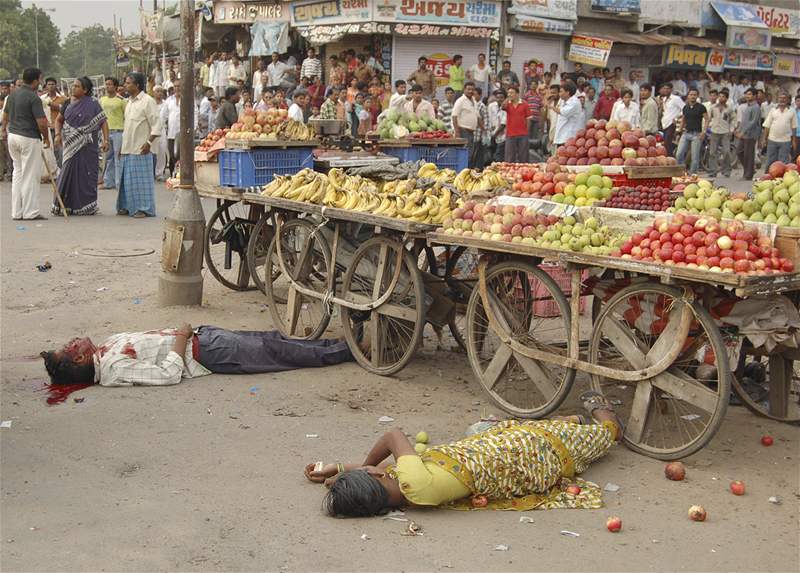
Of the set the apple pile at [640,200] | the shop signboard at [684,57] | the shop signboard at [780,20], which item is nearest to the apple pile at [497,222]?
the apple pile at [640,200]

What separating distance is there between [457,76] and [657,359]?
1942 centimetres

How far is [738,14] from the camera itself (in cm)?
2978

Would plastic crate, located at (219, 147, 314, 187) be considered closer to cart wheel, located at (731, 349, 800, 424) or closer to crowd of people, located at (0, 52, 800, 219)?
crowd of people, located at (0, 52, 800, 219)

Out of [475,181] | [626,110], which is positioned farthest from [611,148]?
[626,110]

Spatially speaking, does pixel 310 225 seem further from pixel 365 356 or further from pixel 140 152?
pixel 140 152

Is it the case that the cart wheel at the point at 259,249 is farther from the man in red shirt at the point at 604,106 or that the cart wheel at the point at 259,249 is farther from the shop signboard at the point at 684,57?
the shop signboard at the point at 684,57

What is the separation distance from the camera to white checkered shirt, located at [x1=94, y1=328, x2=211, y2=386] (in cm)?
659

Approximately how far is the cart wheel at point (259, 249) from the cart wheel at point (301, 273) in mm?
320

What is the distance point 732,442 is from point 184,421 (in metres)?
3.32

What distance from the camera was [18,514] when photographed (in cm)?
455

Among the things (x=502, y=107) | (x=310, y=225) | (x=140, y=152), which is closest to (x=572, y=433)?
(x=310, y=225)

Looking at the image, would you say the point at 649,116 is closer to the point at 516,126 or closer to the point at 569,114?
the point at 516,126

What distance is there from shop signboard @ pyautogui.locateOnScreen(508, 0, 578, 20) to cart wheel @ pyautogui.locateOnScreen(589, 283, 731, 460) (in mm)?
20388

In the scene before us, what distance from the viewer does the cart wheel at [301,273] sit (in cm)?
770
